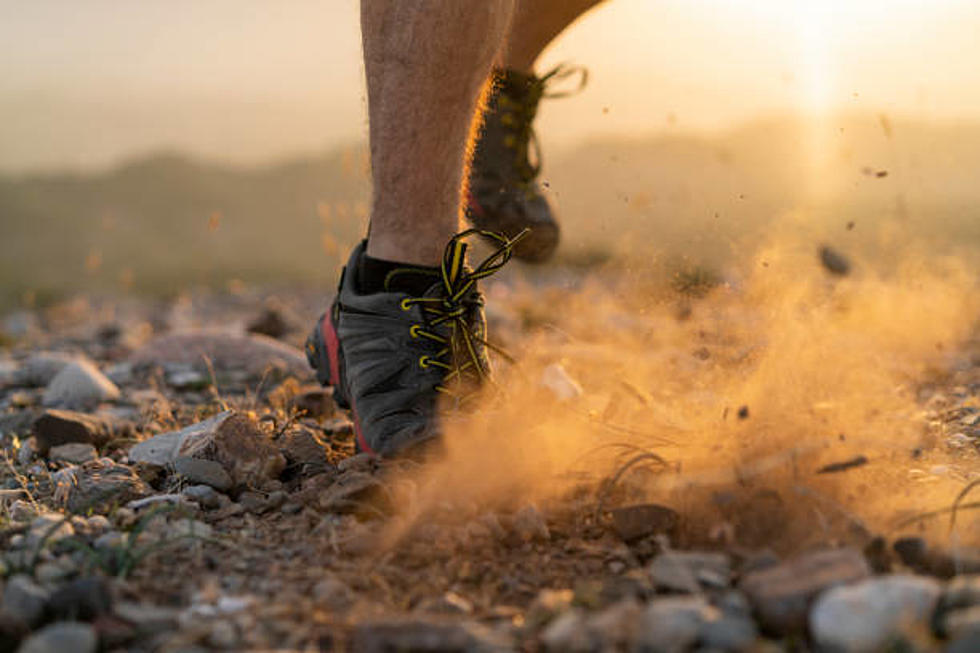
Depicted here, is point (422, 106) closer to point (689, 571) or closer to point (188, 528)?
point (188, 528)

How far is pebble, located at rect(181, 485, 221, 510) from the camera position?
81.5 inches

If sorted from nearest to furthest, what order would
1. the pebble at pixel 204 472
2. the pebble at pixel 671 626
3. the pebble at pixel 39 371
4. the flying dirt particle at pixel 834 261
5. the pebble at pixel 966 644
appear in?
1. the pebble at pixel 966 644
2. the pebble at pixel 671 626
3. the pebble at pixel 204 472
4. the pebble at pixel 39 371
5. the flying dirt particle at pixel 834 261

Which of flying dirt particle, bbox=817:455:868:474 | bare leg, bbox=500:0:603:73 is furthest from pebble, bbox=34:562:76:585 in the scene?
bare leg, bbox=500:0:603:73

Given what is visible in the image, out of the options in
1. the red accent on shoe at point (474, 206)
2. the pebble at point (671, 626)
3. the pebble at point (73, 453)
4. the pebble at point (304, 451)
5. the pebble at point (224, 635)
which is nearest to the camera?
the pebble at point (671, 626)

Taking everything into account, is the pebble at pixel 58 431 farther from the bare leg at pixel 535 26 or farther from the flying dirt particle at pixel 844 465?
the flying dirt particle at pixel 844 465

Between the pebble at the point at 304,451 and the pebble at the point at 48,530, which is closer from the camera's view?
the pebble at the point at 48,530

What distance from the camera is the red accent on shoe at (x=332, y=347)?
263cm

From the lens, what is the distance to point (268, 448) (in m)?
2.31

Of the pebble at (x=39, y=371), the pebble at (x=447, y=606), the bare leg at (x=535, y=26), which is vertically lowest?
the pebble at (x=39, y=371)

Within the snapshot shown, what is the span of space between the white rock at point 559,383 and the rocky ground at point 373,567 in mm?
699

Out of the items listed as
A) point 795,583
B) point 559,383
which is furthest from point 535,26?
point 795,583

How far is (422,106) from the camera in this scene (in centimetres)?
223

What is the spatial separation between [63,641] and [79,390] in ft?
7.59

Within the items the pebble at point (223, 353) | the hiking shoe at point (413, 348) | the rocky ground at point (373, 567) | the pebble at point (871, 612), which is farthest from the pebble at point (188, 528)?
the pebble at point (223, 353)
